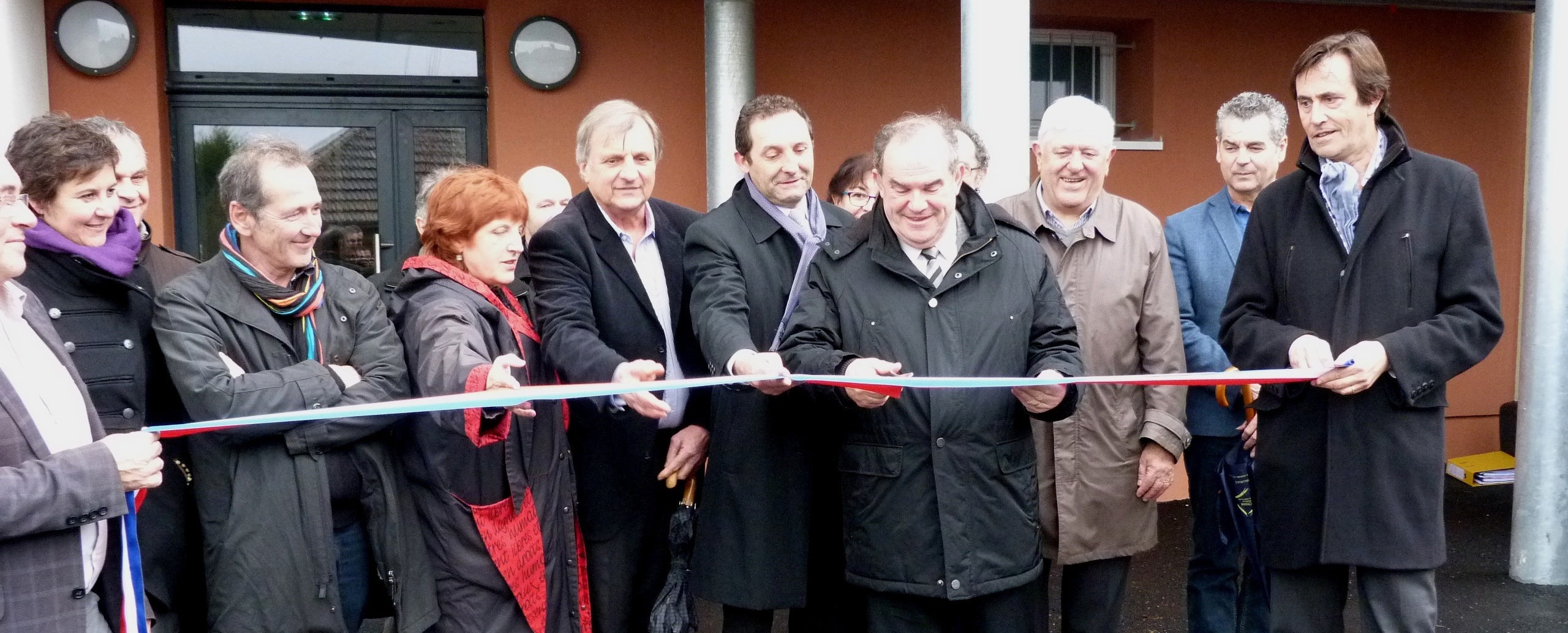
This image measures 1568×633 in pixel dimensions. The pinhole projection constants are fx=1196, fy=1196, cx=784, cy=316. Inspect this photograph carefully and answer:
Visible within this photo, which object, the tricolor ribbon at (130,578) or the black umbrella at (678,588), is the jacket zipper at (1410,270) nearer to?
the black umbrella at (678,588)

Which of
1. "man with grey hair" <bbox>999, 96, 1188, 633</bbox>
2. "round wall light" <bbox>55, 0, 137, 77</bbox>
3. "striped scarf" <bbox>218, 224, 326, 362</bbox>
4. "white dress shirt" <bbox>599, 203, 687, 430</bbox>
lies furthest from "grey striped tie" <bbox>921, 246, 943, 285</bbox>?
"round wall light" <bbox>55, 0, 137, 77</bbox>

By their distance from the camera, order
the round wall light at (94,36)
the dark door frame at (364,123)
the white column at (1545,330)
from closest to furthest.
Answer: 1. the white column at (1545,330)
2. the round wall light at (94,36)
3. the dark door frame at (364,123)

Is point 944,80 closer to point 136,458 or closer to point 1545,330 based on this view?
point 1545,330

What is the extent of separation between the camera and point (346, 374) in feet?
10.2

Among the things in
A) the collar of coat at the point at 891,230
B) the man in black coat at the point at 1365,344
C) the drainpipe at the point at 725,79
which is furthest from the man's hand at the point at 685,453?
the drainpipe at the point at 725,79

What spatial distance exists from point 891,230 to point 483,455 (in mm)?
1239

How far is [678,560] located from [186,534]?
1.31 meters

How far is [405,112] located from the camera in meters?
6.72

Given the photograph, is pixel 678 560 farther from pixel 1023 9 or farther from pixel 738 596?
pixel 1023 9

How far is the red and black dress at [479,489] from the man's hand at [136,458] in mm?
668

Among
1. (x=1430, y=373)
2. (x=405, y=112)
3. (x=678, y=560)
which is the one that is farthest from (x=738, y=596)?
(x=405, y=112)

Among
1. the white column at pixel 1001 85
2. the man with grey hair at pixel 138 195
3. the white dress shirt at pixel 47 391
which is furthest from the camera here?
the white column at pixel 1001 85

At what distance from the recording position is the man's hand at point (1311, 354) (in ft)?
9.87

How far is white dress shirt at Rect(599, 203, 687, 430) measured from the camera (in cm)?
355
